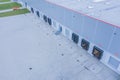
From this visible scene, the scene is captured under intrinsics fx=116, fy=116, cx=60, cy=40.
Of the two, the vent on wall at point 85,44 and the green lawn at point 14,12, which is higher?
the vent on wall at point 85,44

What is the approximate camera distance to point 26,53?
53.4 feet

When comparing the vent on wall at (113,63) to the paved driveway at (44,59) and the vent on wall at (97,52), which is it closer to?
the paved driveway at (44,59)

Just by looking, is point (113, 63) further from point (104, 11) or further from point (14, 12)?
point (14, 12)

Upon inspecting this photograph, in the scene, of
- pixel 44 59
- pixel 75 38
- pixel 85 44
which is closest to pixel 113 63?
pixel 85 44

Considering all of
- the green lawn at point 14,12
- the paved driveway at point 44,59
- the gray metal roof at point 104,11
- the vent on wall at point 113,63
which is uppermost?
the gray metal roof at point 104,11

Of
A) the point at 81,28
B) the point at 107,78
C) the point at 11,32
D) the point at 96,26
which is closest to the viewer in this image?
the point at 107,78

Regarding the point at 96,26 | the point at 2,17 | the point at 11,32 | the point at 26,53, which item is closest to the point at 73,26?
the point at 96,26

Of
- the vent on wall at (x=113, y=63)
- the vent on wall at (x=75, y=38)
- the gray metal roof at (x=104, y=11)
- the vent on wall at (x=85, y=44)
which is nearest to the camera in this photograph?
the vent on wall at (x=113, y=63)

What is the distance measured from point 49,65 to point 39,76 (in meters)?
1.93

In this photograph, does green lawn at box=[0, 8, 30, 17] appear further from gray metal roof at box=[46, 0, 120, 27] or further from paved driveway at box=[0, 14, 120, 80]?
gray metal roof at box=[46, 0, 120, 27]

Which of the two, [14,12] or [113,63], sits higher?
[113,63]

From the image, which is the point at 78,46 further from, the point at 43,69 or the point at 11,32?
the point at 11,32

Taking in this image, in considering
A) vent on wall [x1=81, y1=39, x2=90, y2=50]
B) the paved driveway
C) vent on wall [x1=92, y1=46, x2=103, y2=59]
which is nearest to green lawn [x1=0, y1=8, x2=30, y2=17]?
the paved driveway

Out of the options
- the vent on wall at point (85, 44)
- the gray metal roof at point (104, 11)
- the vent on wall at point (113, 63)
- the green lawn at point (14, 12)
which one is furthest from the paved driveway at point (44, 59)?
the green lawn at point (14, 12)
